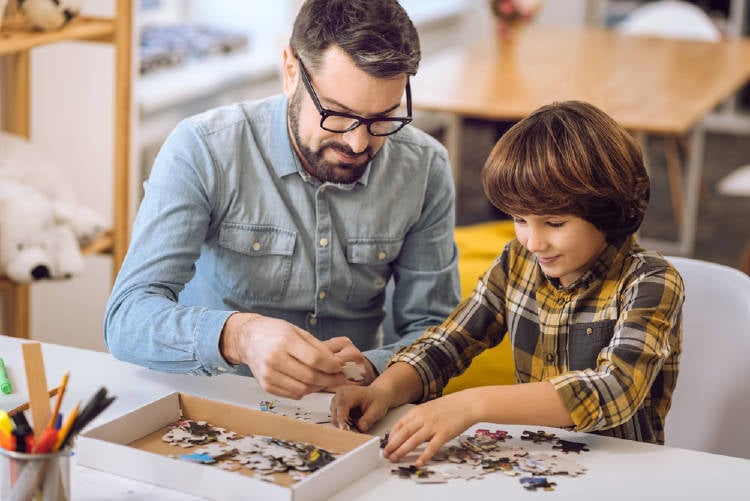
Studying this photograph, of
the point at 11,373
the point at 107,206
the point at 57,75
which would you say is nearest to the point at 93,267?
the point at 107,206

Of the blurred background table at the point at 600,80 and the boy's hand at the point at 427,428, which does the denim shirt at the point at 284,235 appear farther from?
the blurred background table at the point at 600,80

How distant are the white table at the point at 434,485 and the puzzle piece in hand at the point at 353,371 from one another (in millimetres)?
45

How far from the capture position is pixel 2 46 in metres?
2.26

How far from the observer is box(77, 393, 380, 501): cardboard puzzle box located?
1.19 m

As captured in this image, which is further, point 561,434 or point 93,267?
point 93,267

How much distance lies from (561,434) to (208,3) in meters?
3.79

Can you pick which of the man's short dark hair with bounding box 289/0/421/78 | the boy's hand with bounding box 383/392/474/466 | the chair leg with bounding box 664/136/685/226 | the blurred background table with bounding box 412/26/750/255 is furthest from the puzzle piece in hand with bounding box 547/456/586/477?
the chair leg with bounding box 664/136/685/226

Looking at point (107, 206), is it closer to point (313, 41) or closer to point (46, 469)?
point (313, 41)

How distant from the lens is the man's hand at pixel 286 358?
1401 mm

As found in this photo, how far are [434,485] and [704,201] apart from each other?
4760mm

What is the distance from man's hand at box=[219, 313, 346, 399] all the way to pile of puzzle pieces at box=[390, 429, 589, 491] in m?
0.13

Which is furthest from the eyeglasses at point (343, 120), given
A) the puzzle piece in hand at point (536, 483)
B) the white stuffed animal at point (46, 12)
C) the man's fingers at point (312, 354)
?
the white stuffed animal at point (46, 12)

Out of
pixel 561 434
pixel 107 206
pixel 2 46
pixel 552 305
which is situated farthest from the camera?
pixel 107 206

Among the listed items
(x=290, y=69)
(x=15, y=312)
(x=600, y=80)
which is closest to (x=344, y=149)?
(x=290, y=69)
